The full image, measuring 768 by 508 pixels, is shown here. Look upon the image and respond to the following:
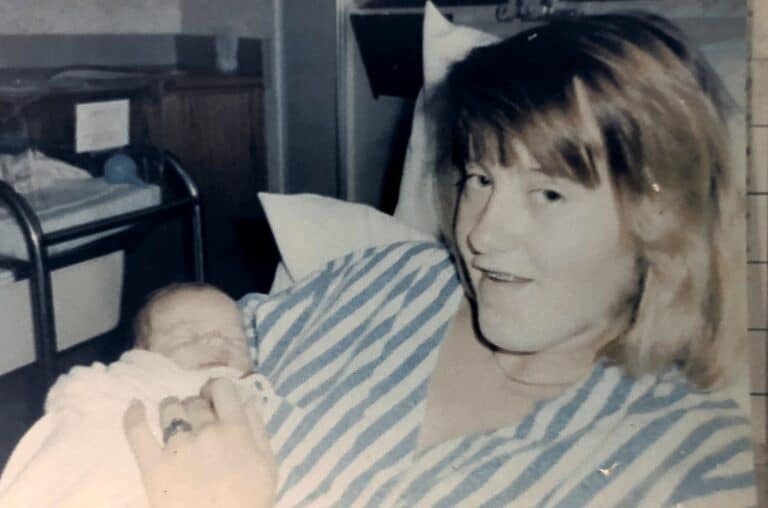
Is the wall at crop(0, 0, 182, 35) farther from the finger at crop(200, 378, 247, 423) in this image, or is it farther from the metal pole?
the finger at crop(200, 378, 247, 423)

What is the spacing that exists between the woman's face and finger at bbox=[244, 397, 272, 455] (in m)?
0.19

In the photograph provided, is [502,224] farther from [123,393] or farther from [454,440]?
[123,393]

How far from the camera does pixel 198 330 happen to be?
616 millimetres

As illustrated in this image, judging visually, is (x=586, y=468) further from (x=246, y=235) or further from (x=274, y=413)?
(x=246, y=235)

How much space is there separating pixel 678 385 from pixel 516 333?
126mm

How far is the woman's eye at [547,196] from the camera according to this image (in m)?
0.55

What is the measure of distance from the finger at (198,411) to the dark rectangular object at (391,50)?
0.29 meters

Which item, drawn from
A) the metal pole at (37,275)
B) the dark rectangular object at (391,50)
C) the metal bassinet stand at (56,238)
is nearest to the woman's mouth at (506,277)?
the dark rectangular object at (391,50)

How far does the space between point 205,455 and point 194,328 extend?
0.38ft

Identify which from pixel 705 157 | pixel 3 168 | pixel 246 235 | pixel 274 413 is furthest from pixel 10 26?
pixel 705 157

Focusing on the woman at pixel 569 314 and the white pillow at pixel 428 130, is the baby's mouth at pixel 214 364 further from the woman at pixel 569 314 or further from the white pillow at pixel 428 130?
the white pillow at pixel 428 130

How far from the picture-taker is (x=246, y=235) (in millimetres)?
706

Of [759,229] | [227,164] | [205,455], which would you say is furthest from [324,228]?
[759,229]

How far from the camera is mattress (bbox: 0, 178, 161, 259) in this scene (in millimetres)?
666
